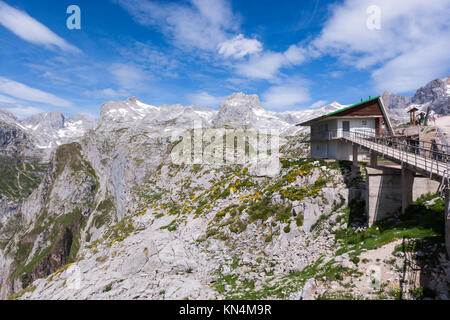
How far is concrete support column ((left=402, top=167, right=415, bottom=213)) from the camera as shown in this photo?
18281 mm

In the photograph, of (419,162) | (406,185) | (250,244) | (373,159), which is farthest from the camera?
(250,244)

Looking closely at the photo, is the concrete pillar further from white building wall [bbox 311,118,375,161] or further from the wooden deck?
white building wall [bbox 311,118,375,161]

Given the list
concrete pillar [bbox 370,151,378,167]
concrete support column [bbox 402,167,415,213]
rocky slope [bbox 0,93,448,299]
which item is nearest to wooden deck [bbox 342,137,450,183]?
concrete pillar [bbox 370,151,378,167]

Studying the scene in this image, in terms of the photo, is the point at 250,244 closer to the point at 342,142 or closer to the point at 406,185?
the point at 406,185

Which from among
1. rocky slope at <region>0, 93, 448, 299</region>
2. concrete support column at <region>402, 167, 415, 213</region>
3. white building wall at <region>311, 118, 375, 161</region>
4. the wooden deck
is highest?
white building wall at <region>311, 118, 375, 161</region>

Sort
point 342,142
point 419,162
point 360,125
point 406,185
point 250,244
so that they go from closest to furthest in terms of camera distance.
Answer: point 419,162, point 406,185, point 250,244, point 342,142, point 360,125

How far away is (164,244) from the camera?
91.4 ft

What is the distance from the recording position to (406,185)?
1831 centimetres

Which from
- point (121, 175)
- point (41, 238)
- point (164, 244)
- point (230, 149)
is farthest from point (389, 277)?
point (41, 238)

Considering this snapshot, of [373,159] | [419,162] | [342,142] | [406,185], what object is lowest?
[406,185]

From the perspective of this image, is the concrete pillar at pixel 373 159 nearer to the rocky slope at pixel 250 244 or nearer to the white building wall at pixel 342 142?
the rocky slope at pixel 250 244

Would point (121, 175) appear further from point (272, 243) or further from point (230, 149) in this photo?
point (272, 243)

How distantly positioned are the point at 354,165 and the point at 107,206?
15859cm

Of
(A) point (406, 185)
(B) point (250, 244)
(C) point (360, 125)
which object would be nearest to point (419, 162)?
(A) point (406, 185)
